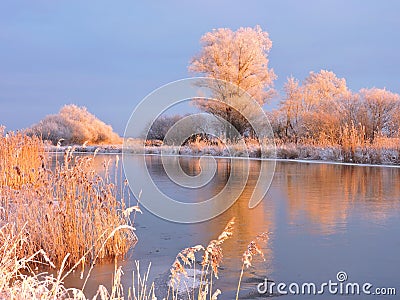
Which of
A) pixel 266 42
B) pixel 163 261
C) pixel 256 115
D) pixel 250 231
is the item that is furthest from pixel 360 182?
pixel 266 42

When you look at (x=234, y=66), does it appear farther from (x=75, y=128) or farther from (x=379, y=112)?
(x=75, y=128)

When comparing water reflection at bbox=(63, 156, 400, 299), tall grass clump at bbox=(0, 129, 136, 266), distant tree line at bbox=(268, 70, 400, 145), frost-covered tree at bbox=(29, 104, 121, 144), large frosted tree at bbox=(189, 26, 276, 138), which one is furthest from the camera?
frost-covered tree at bbox=(29, 104, 121, 144)

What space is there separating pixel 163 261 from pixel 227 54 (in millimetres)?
26455

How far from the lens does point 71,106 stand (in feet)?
→ 168

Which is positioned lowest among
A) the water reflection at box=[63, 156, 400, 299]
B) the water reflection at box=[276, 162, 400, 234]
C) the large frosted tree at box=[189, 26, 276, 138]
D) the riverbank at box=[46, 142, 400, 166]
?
the water reflection at box=[63, 156, 400, 299]

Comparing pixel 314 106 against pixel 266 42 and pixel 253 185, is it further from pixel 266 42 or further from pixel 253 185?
pixel 253 185

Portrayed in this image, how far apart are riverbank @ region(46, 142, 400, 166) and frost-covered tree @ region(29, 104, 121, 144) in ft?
48.5

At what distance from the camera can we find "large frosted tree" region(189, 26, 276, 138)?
29766mm

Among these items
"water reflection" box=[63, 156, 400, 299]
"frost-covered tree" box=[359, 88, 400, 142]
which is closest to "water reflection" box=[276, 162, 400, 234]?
"water reflection" box=[63, 156, 400, 299]

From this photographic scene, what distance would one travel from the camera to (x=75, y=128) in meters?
44.8

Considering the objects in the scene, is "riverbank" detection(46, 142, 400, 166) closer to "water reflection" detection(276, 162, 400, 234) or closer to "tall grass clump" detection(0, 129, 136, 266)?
"water reflection" detection(276, 162, 400, 234)

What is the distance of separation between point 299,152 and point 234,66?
10498mm

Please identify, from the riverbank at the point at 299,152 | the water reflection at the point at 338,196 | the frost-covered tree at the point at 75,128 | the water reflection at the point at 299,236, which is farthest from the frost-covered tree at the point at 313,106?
the frost-covered tree at the point at 75,128

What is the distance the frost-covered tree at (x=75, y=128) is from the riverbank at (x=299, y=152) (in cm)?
1477
